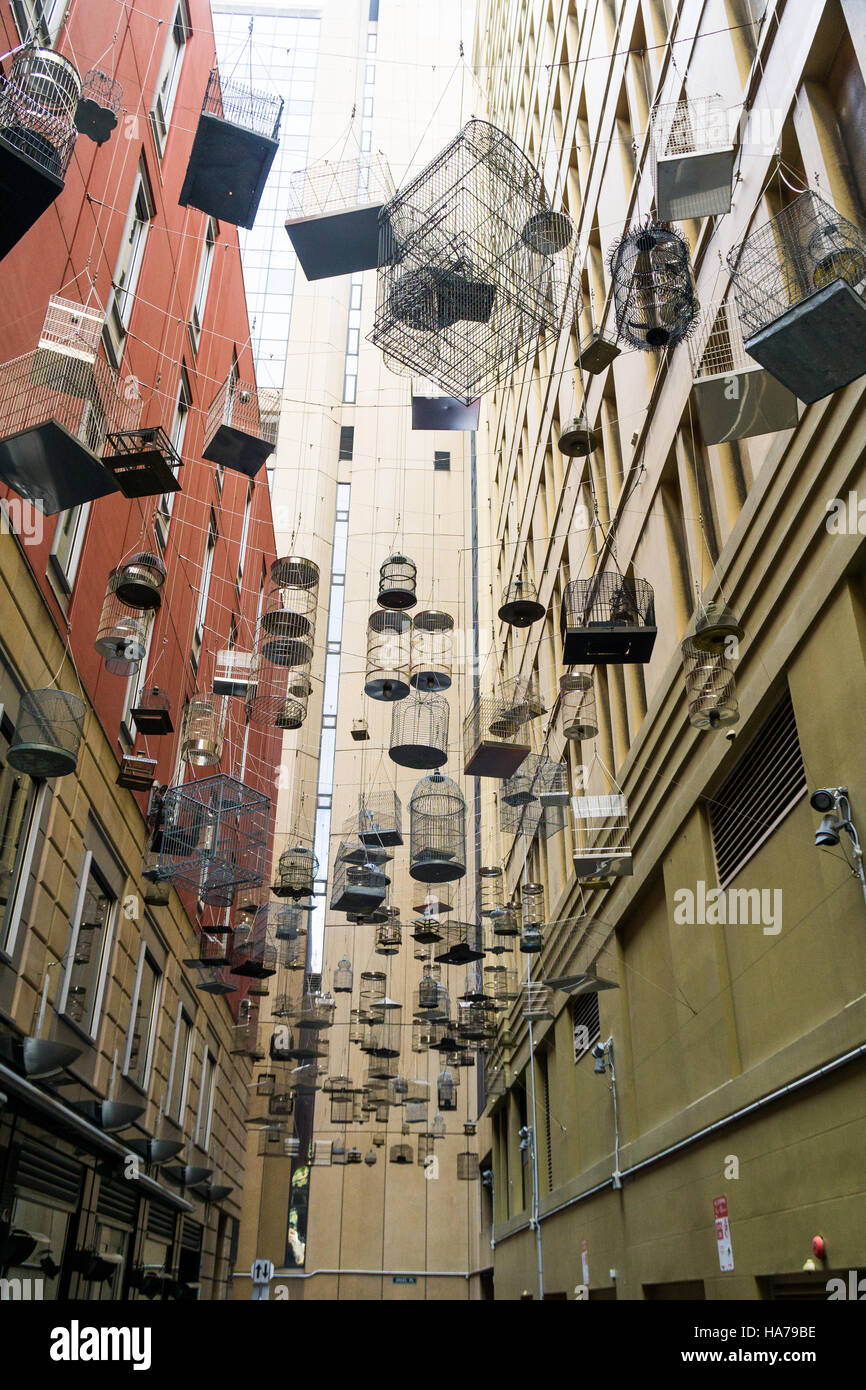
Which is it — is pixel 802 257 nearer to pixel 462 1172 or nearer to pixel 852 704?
pixel 852 704

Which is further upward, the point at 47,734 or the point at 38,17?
the point at 38,17

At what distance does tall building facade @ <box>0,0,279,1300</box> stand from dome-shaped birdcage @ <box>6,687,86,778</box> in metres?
0.05

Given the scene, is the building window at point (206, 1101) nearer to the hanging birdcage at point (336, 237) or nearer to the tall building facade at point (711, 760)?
the tall building facade at point (711, 760)

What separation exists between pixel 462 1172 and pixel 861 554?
28.5m

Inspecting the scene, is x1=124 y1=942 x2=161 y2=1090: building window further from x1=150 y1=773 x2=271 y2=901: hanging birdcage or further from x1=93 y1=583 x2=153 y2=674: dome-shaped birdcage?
x1=93 y1=583 x2=153 y2=674: dome-shaped birdcage

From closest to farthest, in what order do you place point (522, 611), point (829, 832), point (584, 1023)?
point (829, 832)
point (522, 611)
point (584, 1023)

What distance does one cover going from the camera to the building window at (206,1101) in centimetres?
2256

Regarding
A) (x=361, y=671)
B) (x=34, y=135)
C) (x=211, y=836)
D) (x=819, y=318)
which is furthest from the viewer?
(x=361, y=671)

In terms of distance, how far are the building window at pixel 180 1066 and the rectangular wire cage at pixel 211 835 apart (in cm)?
411

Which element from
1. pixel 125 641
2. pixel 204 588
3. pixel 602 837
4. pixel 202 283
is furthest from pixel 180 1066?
pixel 202 283

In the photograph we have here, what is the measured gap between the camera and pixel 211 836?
1614 cm

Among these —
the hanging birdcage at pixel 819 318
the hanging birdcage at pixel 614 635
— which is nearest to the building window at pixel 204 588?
the hanging birdcage at pixel 614 635

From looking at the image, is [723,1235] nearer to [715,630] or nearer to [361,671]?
[715,630]

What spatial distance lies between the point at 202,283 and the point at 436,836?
39.5 feet
